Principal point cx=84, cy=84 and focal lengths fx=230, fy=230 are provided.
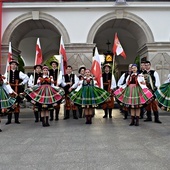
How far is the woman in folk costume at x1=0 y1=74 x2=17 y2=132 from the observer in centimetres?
577

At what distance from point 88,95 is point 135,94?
122 centimetres

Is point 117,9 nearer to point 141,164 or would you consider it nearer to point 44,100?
point 44,100

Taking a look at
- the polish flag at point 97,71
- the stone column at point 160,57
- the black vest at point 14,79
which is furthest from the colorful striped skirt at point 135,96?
the stone column at point 160,57

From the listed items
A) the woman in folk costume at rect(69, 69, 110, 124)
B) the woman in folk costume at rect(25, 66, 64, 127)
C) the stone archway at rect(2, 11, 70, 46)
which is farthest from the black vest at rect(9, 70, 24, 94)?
the stone archway at rect(2, 11, 70, 46)

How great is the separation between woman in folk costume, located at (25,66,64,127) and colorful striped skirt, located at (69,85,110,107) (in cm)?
46

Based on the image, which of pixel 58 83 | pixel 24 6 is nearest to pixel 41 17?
pixel 24 6

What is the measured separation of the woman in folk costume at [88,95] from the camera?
610cm

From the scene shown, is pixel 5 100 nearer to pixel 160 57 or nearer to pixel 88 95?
pixel 88 95

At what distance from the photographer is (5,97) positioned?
586 cm

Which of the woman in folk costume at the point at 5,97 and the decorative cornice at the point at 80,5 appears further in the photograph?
the decorative cornice at the point at 80,5

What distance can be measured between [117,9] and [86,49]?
203 centimetres

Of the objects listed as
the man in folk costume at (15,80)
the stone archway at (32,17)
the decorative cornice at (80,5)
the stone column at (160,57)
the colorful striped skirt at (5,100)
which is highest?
the decorative cornice at (80,5)

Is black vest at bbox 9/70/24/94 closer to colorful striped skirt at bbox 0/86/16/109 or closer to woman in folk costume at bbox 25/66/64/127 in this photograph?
colorful striped skirt at bbox 0/86/16/109

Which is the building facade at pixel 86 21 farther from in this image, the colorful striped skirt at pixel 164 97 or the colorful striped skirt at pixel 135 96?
the colorful striped skirt at pixel 164 97
